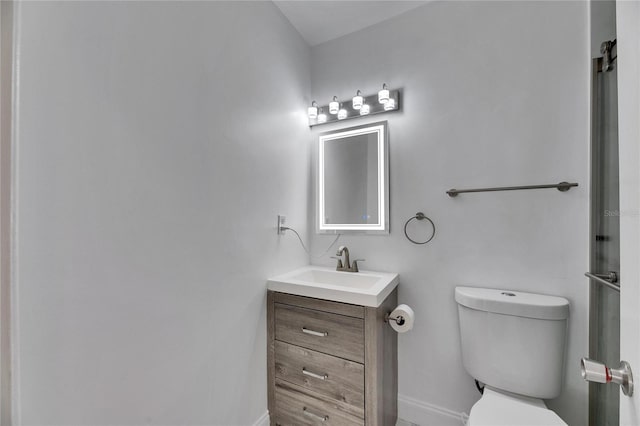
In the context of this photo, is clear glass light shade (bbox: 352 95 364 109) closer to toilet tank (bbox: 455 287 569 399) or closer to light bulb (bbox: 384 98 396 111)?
light bulb (bbox: 384 98 396 111)

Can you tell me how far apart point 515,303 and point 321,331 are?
0.91 m

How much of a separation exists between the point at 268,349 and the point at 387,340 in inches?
26.1

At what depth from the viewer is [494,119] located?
1415mm

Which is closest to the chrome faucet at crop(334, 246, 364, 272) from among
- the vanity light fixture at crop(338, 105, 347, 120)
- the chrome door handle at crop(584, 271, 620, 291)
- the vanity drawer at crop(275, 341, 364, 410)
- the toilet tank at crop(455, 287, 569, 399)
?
the vanity drawer at crop(275, 341, 364, 410)

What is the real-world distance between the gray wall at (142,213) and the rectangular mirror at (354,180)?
20.7 inches

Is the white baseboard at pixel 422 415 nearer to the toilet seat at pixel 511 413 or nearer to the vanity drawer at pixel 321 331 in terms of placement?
the toilet seat at pixel 511 413

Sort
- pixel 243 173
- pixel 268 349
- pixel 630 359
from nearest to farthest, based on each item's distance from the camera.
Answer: pixel 630 359 < pixel 243 173 < pixel 268 349

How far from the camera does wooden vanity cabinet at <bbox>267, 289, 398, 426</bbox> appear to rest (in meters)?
1.24

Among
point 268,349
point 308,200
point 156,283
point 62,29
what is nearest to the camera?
point 62,29

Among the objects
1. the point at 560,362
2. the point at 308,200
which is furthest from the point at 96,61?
the point at 560,362

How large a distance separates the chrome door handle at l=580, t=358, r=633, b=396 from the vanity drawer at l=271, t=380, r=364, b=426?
3.44ft

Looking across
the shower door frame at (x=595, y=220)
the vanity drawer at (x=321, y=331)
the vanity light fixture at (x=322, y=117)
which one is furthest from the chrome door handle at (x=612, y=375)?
the vanity light fixture at (x=322, y=117)

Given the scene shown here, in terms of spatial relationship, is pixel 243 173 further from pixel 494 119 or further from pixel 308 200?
pixel 494 119

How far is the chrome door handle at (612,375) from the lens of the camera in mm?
468
